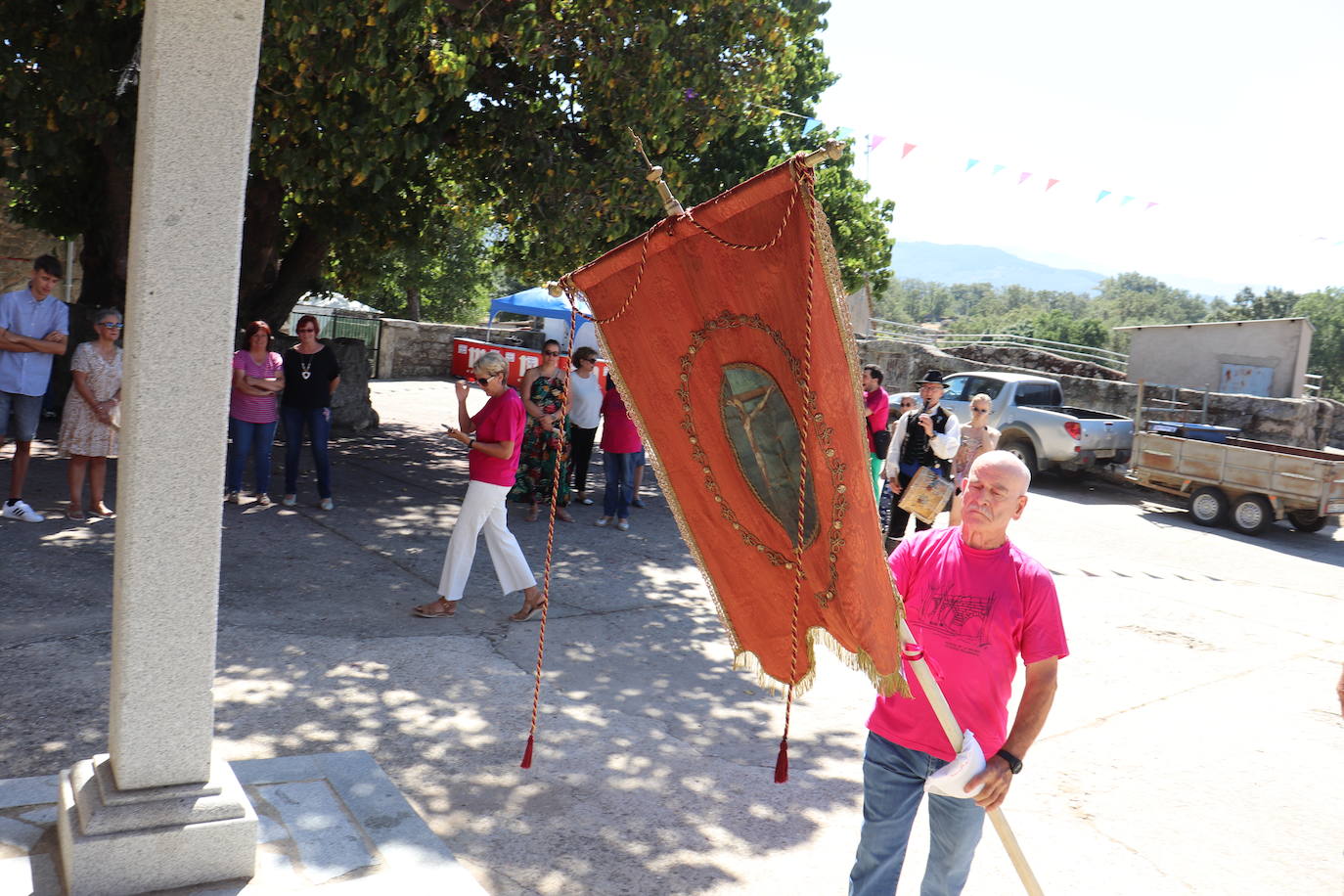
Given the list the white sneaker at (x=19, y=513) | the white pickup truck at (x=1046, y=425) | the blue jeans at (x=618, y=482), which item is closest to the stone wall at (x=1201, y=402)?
the white pickup truck at (x=1046, y=425)

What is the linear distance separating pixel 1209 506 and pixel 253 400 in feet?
41.6

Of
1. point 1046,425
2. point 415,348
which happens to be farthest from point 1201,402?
point 415,348

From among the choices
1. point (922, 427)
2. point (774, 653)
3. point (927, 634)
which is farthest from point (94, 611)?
point (922, 427)

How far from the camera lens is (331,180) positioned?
10195 mm

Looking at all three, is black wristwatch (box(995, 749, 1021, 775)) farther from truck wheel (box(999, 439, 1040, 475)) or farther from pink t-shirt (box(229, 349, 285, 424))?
truck wheel (box(999, 439, 1040, 475))

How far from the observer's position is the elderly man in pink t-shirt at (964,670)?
3260 millimetres

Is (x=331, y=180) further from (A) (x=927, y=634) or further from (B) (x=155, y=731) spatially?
(A) (x=927, y=634)

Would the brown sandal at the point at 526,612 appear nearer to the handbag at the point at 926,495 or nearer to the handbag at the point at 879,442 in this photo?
the handbag at the point at 926,495

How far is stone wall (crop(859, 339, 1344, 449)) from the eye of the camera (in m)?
19.2

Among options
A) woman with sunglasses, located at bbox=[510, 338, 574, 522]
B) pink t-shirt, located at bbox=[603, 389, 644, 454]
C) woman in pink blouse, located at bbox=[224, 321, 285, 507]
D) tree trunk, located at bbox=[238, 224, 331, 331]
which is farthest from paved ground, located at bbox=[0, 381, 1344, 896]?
tree trunk, located at bbox=[238, 224, 331, 331]

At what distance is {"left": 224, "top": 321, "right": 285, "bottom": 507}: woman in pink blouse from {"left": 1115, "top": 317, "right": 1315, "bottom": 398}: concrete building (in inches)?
732

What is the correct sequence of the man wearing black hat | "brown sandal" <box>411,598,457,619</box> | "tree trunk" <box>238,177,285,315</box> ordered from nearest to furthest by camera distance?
"brown sandal" <box>411,598,457,619</box>
the man wearing black hat
"tree trunk" <box>238,177,285,315</box>

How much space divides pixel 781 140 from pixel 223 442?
13.1m

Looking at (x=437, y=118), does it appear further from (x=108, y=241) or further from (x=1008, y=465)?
(x=1008, y=465)
